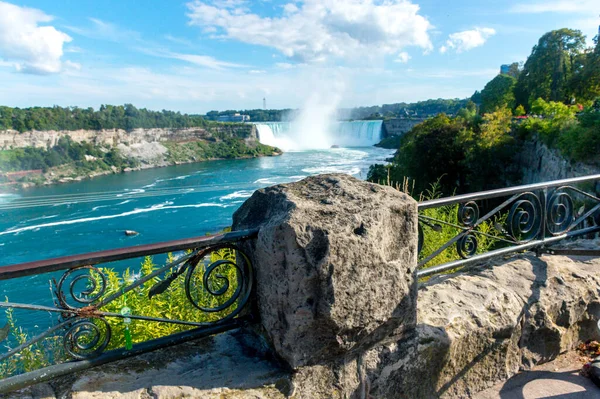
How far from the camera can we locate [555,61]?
33.5m

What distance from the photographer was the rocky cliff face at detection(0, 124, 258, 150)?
79.2 meters

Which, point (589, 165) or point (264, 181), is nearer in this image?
point (589, 165)

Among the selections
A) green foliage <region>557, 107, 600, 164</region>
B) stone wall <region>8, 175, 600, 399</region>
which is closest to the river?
stone wall <region>8, 175, 600, 399</region>

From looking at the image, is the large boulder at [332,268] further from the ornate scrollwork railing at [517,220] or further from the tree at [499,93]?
the tree at [499,93]

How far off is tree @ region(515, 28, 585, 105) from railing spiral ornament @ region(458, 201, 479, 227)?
3499 centimetres

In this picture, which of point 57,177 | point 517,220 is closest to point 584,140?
point 517,220

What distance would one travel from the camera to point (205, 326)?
6.80ft

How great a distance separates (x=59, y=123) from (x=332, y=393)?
3899 inches

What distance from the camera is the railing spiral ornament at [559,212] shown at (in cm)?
312

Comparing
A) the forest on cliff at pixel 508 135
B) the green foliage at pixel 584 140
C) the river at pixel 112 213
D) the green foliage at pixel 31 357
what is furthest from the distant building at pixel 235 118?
the green foliage at pixel 31 357

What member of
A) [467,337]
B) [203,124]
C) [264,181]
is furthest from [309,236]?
[203,124]

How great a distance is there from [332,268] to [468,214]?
58.1 inches

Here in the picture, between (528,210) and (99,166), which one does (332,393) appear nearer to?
(528,210)

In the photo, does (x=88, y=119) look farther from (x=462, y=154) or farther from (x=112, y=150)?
(x=462, y=154)
